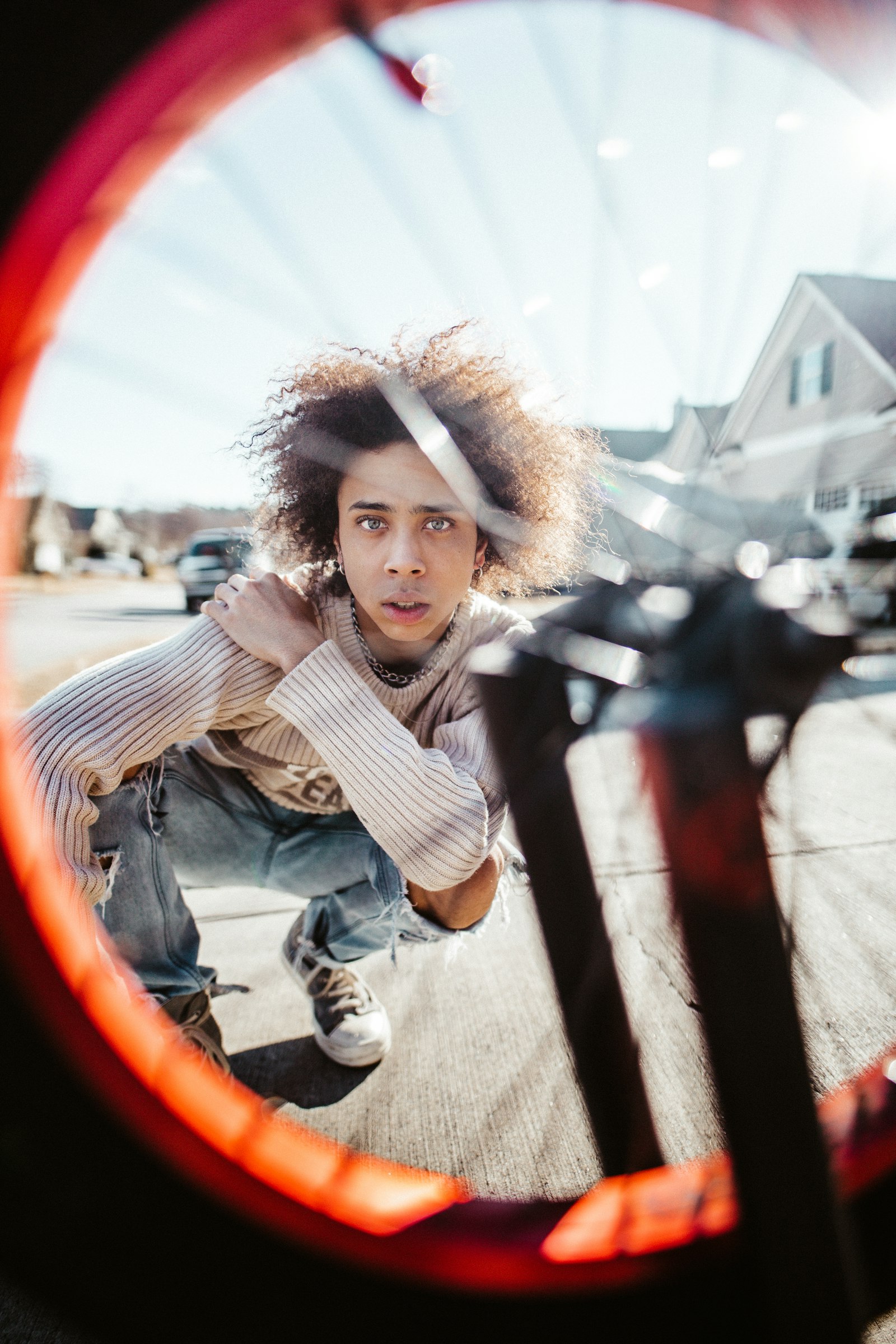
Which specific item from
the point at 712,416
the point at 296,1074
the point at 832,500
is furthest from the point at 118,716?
the point at 832,500

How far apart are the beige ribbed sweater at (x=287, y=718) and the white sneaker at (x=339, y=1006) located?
57 centimetres

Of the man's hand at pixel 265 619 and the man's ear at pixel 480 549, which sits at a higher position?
the man's ear at pixel 480 549

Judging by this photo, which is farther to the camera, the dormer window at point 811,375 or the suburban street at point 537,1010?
the suburban street at point 537,1010

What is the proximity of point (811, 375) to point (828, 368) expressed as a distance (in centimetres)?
9

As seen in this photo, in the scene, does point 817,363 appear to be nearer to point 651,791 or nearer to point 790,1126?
point 651,791

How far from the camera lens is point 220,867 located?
5.17ft

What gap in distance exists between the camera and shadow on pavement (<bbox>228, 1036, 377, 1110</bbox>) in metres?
1.36

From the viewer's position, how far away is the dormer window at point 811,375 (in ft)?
3.44

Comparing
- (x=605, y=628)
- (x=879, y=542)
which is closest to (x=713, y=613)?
(x=605, y=628)

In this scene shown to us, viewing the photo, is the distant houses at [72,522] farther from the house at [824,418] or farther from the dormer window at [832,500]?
the dormer window at [832,500]

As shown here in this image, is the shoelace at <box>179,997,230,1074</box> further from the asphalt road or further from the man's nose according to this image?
the man's nose

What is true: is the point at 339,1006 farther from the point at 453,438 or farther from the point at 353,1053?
the point at 453,438

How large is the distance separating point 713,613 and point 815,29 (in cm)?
64

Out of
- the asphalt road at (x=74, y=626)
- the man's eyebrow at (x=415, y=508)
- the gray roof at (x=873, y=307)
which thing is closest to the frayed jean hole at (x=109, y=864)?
the asphalt road at (x=74, y=626)
